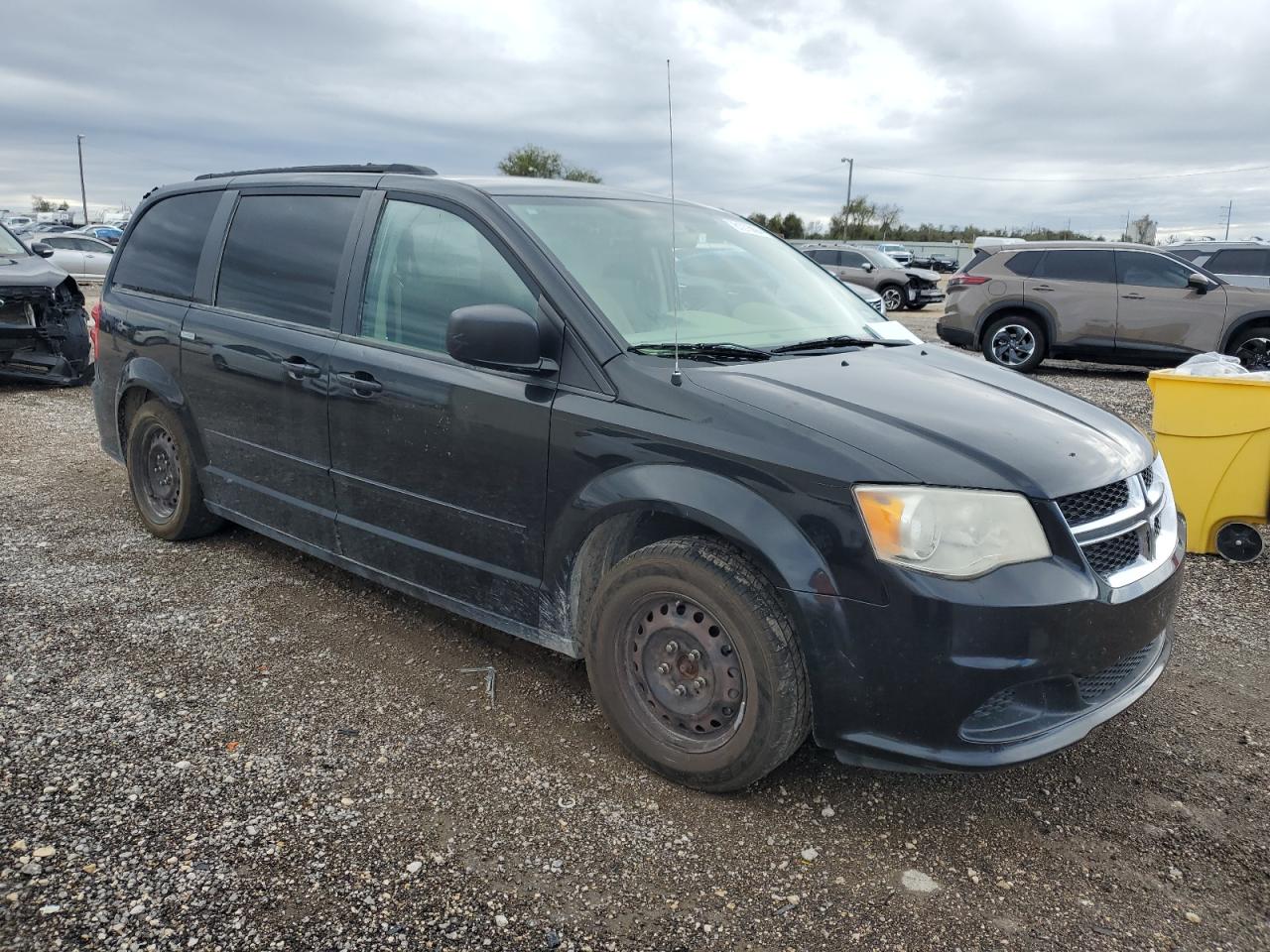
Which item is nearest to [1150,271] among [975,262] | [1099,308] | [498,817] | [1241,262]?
[1099,308]

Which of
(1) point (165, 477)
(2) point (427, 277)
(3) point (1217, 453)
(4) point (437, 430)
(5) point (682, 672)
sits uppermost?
(2) point (427, 277)

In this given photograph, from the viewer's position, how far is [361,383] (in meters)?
3.55

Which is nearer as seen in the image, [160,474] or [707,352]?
[707,352]

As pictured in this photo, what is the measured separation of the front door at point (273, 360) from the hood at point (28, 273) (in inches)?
227

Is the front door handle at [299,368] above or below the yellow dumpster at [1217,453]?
above

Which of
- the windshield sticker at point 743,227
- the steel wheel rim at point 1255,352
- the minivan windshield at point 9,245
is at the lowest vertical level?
the steel wheel rim at point 1255,352

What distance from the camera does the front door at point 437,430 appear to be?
3.15 m

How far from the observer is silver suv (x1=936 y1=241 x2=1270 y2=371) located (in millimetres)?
11625

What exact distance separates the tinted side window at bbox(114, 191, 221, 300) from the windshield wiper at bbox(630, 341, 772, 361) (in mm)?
2571

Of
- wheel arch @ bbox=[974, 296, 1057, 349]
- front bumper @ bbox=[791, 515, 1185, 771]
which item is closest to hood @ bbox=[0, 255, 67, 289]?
front bumper @ bbox=[791, 515, 1185, 771]

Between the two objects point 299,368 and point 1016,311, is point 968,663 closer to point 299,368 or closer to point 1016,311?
point 299,368

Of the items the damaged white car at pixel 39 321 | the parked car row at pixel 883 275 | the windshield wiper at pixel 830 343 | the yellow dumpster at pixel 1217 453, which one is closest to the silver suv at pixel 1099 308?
the yellow dumpster at pixel 1217 453

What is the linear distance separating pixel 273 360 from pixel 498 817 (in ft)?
7.03

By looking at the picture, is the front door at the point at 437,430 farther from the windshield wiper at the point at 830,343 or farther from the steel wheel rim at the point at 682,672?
the windshield wiper at the point at 830,343
